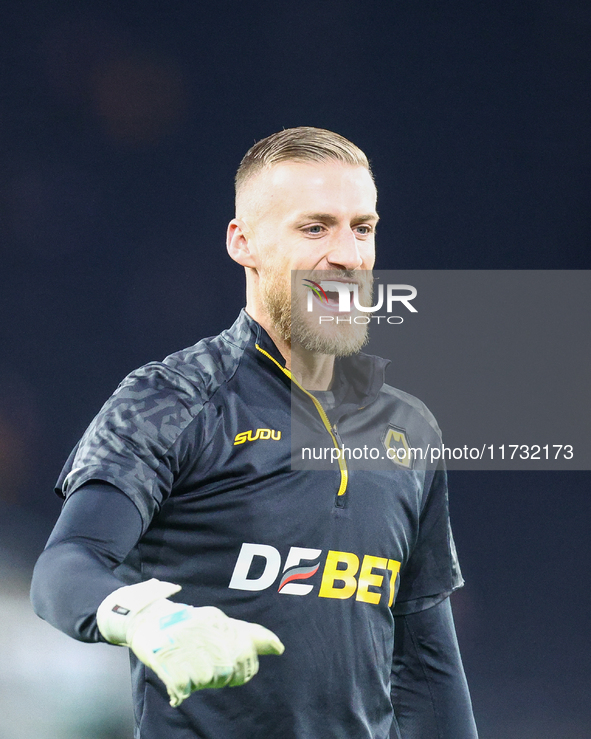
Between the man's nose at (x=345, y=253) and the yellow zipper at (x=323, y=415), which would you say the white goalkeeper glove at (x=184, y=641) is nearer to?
→ the yellow zipper at (x=323, y=415)

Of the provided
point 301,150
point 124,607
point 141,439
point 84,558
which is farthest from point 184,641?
point 301,150

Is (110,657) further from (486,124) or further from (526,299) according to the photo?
(486,124)

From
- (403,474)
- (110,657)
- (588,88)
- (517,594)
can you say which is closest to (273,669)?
(403,474)

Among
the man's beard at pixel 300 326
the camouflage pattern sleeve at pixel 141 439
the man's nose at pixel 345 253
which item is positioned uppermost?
the man's nose at pixel 345 253

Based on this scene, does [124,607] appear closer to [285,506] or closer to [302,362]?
[285,506]

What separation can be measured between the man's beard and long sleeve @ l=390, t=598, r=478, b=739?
427 millimetres

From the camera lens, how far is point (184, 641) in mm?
682

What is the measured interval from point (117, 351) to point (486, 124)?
1118mm

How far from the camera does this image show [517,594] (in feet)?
7.07

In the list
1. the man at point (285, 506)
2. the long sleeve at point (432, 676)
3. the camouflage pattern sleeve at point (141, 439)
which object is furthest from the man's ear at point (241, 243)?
the long sleeve at point (432, 676)

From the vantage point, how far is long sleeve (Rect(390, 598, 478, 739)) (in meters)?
1.32

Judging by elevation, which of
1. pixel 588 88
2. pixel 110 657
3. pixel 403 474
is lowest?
pixel 110 657

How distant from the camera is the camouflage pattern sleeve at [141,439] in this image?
957 millimetres

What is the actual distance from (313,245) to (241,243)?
147 millimetres
